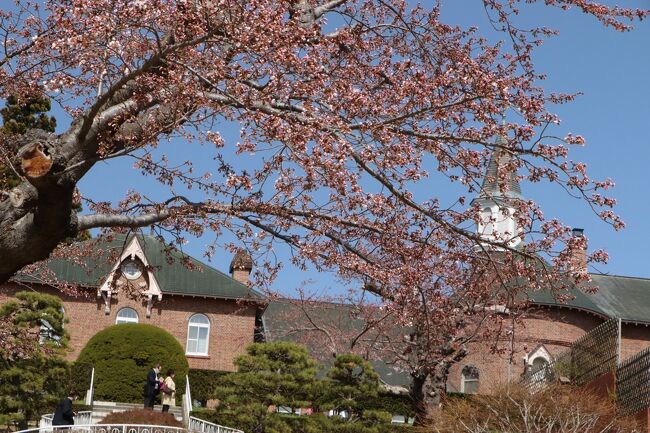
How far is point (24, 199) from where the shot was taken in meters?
8.67

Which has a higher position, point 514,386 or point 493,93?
point 493,93

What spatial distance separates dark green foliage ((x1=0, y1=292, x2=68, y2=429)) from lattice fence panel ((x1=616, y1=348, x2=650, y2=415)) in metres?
14.7

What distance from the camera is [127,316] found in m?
45.1

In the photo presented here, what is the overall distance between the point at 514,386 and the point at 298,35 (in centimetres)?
1724

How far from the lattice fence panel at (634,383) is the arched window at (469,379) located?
2699 centimetres

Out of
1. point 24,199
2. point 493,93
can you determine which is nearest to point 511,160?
point 493,93

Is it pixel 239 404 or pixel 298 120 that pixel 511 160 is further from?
pixel 239 404

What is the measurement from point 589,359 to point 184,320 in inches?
933

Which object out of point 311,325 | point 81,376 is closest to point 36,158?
point 81,376

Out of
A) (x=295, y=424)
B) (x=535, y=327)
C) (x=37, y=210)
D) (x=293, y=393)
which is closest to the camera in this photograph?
(x=37, y=210)

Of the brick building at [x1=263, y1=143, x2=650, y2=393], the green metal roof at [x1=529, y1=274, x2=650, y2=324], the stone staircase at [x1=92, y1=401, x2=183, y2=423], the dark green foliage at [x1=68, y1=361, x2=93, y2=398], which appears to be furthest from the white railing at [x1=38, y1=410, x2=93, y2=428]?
the green metal roof at [x1=529, y1=274, x2=650, y2=324]

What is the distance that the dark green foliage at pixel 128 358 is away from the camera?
35.9m

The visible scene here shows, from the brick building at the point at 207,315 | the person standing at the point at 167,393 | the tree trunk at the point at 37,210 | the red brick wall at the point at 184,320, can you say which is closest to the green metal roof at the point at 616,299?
the brick building at the point at 207,315

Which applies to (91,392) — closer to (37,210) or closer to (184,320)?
(184,320)
